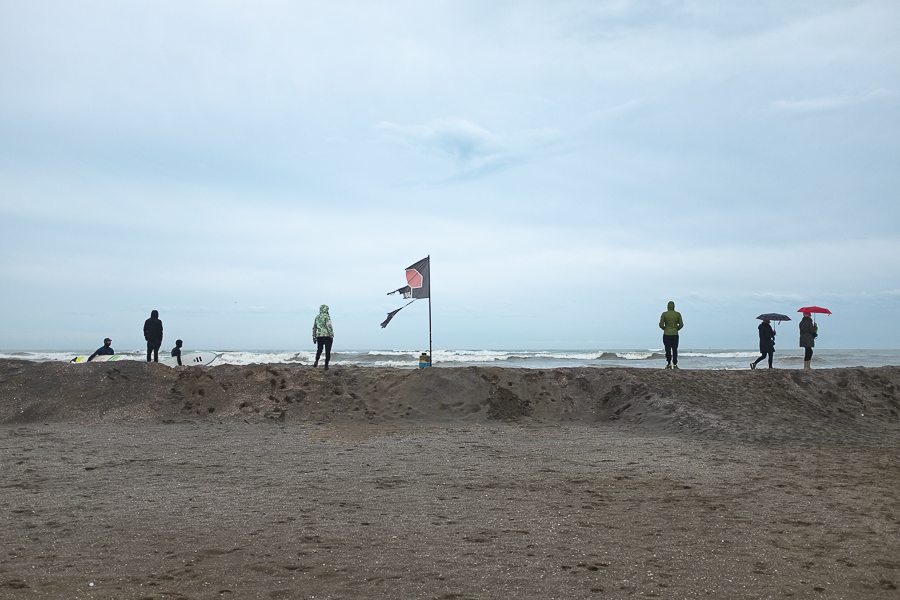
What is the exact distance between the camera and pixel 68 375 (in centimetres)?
1532

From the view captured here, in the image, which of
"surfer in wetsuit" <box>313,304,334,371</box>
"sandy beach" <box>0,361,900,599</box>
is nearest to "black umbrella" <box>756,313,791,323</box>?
"sandy beach" <box>0,361,900,599</box>

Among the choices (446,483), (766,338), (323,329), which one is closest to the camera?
(446,483)

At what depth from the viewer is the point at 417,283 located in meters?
17.2

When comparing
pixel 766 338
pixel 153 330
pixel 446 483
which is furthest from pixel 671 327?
pixel 153 330

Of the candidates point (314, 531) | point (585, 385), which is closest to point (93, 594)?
point (314, 531)

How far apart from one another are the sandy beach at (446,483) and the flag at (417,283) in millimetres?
2195

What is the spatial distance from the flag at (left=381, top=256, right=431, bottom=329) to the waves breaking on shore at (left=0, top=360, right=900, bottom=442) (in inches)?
87.7

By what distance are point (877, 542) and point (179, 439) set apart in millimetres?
10463

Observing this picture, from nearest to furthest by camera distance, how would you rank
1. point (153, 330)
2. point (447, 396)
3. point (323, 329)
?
point (447, 396)
point (323, 329)
point (153, 330)

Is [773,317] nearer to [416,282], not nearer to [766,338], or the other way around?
[766,338]

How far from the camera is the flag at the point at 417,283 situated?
1711cm

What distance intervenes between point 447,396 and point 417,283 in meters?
3.71

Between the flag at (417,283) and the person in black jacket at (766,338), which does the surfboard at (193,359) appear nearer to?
the flag at (417,283)

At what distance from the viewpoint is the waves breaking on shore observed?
13.8 meters
